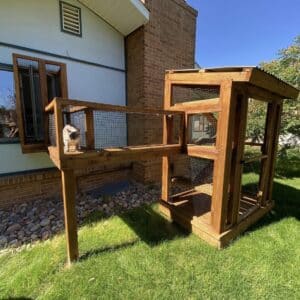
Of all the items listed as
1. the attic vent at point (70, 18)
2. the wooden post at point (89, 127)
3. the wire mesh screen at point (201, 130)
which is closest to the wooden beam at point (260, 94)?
the wire mesh screen at point (201, 130)

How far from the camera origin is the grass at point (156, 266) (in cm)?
196

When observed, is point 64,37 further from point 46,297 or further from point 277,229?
point 277,229

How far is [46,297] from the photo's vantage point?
1892mm

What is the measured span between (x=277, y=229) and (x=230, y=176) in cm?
127

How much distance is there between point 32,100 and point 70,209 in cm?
252

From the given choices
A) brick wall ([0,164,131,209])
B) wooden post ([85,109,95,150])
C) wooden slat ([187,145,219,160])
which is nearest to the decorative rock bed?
brick wall ([0,164,131,209])

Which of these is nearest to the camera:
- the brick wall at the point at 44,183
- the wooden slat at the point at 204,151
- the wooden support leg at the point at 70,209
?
the wooden support leg at the point at 70,209

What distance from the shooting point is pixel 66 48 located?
13.4 ft

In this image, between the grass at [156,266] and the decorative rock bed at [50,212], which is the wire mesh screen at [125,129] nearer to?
the decorative rock bed at [50,212]

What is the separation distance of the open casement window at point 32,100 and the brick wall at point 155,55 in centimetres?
175

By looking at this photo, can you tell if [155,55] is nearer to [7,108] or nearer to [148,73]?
[148,73]

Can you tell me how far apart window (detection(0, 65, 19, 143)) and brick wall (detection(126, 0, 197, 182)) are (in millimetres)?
2523

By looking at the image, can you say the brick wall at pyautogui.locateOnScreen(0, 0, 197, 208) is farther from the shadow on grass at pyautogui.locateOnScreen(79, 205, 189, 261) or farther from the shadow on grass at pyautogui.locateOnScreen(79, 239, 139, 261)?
the shadow on grass at pyautogui.locateOnScreen(79, 239, 139, 261)

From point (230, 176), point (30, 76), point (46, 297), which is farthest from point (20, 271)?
point (30, 76)
